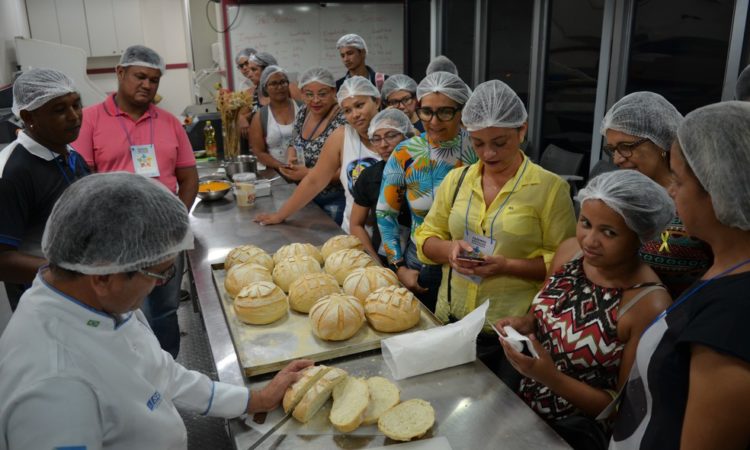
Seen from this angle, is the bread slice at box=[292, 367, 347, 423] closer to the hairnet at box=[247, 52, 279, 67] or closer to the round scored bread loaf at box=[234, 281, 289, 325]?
the round scored bread loaf at box=[234, 281, 289, 325]

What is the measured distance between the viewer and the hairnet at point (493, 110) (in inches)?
70.7

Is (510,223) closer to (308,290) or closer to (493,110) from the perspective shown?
(493,110)

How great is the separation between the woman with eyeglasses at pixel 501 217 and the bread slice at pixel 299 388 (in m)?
0.67

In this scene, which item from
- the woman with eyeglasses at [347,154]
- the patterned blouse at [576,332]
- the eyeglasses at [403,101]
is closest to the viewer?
the patterned blouse at [576,332]

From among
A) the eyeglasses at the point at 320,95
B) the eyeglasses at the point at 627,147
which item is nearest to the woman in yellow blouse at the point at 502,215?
the eyeglasses at the point at 627,147

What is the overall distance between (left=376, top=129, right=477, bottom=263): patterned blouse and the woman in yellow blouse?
0.25 metres

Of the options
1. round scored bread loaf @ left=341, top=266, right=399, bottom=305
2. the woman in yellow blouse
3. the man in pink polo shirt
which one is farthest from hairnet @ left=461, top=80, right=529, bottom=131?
the man in pink polo shirt

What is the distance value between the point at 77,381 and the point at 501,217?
1343 millimetres

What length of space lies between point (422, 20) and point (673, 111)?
6.04 meters

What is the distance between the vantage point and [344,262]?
205 cm

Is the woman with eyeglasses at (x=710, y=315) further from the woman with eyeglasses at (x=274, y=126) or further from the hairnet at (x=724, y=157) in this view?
the woman with eyeglasses at (x=274, y=126)

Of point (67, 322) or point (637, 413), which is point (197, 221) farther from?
point (637, 413)

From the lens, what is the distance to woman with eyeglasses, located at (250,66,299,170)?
4.02 m

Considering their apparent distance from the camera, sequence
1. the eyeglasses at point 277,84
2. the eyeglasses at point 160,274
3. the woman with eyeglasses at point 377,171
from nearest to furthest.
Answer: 1. the eyeglasses at point 160,274
2. the woman with eyeglasses at point 377,171
3. the eyeglasses at point 277,84
